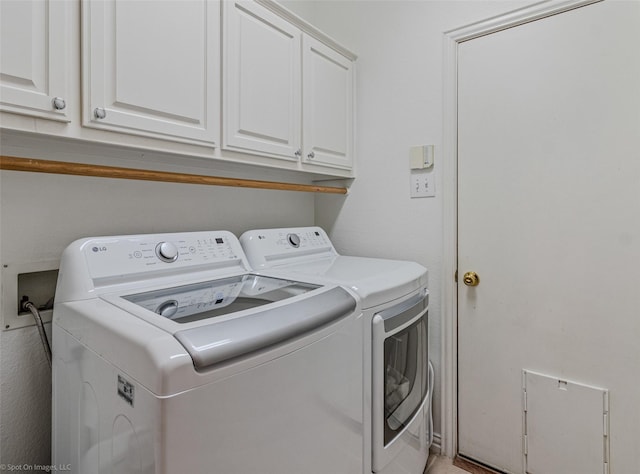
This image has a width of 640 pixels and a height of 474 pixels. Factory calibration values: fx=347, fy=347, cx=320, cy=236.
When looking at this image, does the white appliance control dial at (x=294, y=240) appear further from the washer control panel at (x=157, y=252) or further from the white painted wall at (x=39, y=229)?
the white painted wall at (x=39, y=229)

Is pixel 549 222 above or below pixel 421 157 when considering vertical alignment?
below

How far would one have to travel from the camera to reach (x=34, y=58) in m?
0.89

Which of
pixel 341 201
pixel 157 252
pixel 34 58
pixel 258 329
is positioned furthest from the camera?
pixel 341 201

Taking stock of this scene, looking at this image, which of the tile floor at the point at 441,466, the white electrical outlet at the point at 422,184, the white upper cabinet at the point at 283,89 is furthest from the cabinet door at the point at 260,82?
the tile floor at the point at 441,466

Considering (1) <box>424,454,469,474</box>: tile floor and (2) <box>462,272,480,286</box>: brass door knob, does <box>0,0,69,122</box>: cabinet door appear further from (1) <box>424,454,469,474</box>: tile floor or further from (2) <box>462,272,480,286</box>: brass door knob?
(1) <box>424,454,469,474</box>: tile floor

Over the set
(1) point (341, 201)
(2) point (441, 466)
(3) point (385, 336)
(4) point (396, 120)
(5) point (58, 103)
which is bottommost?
(2) point (441, 466)

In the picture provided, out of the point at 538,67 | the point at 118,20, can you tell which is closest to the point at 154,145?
the point at 118,20

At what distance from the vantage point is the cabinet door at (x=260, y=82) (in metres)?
1.36

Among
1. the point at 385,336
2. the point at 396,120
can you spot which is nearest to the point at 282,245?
the point at 385,336

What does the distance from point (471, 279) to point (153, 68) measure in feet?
5.21

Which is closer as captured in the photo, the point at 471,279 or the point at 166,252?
the point at 166,252

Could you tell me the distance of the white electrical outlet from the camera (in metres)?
1.81

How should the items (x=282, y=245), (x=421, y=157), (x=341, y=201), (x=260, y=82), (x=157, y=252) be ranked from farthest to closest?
(x=341, y=201) → (x=421, y=157) → (x=282, y=245) → (x=260, y=82) → (x=157, y=252)

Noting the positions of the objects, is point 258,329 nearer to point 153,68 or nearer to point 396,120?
point 153,68
